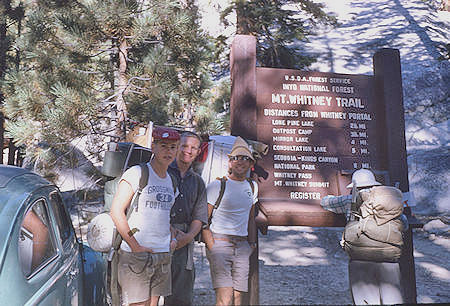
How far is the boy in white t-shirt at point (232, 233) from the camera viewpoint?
360 centimetres

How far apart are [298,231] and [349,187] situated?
690 cm

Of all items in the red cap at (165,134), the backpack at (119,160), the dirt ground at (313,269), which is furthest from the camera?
the dirt ground at (313,269)

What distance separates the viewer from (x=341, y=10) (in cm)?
2791

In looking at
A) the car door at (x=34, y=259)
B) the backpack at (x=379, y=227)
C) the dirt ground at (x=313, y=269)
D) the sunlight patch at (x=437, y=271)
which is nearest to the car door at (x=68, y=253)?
the car door at (x=34, y=259)

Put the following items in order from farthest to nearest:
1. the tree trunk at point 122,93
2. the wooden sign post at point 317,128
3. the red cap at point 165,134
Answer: the tree trunk at point 122,93 < the wooden sign post at point 317,128 < the red cap at point 165,134

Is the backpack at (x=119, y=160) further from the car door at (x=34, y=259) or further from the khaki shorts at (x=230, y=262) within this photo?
the khaki shorts at (x=230, y=262)

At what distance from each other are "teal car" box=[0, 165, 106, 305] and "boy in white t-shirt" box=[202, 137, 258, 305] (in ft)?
3.94

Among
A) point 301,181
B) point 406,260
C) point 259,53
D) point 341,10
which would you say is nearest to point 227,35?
point 259,53

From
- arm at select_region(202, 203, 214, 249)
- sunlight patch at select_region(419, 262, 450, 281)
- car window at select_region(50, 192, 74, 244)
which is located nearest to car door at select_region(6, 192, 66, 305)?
car window at select_region(50, 192, 74, 244)

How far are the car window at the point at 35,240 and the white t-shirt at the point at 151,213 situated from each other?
0.62 meters

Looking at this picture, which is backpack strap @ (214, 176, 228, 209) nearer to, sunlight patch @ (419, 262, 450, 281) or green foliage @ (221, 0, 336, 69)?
sunlight patch @ (419, 262, 450, 281)

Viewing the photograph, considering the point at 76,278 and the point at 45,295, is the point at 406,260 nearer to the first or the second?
the point at 76,278

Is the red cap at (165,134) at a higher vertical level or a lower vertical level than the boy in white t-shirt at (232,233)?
higher

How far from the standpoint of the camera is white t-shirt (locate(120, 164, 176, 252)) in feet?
9.59
